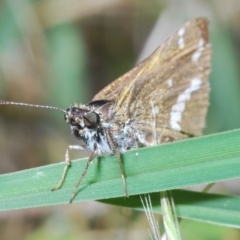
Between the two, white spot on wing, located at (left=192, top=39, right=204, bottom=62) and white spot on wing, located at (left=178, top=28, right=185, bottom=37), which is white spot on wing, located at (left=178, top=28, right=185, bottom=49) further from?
white spot on wing, located at (left=192, top=39, right=204, bottom=62)

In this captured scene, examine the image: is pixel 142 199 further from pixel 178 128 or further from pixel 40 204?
pixel 178 128

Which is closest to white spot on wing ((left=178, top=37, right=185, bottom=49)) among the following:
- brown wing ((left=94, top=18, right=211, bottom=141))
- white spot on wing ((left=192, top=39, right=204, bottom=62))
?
brown wing ((left=94, top=18, right=211, bottom=141))

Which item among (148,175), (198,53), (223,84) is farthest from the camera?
(223,84)

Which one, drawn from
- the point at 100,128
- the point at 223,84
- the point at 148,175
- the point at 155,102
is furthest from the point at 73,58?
the point at 148,175

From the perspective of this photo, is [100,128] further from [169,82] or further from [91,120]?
[169,82]

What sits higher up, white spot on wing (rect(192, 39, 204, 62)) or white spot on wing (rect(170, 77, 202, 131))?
white spot on wing (rect(192, 39, 204, 62))

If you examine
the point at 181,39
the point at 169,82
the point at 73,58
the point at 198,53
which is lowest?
the point at 169,82
